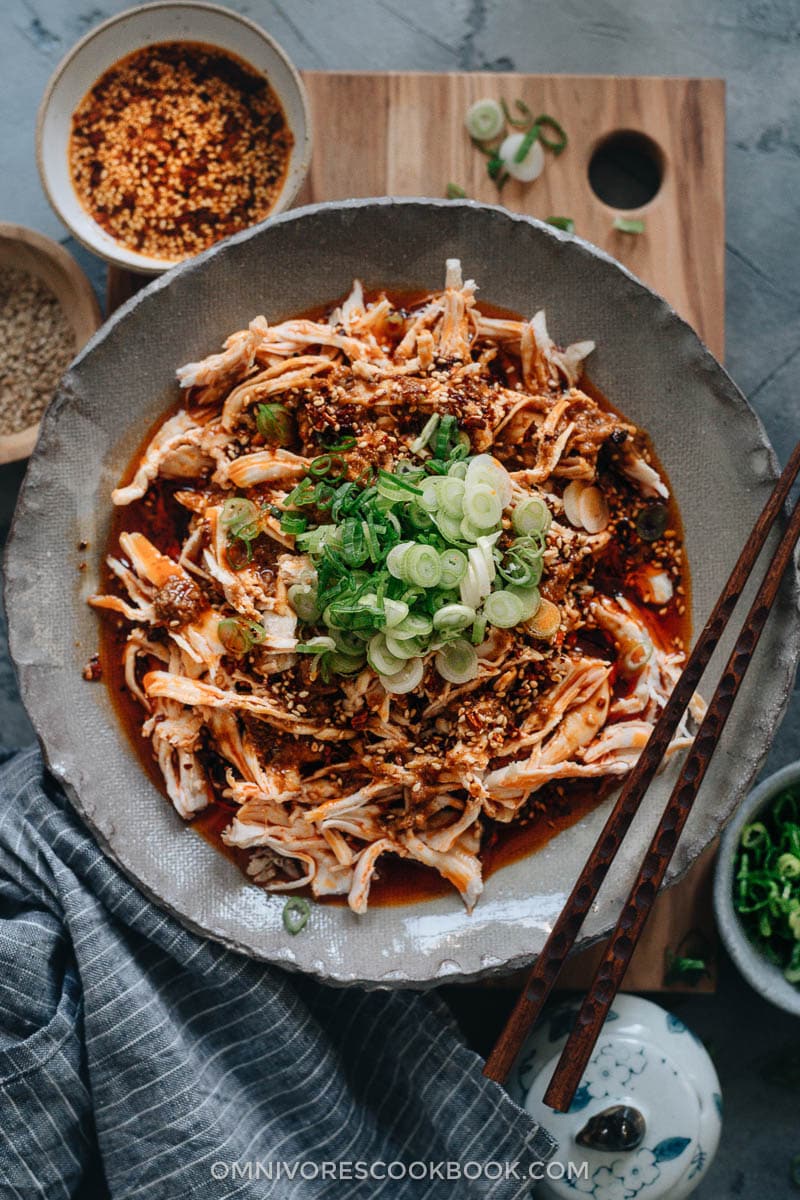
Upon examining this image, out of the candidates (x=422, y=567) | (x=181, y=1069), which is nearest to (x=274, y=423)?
(x=422, y=567)

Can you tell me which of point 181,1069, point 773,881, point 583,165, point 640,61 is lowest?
point 181,1069

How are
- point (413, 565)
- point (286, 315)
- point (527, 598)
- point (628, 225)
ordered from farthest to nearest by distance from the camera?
point (628, 225) < point (286, 315) < point (527, 598) < point (413, 565)

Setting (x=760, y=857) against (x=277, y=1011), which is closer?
(x=277, y=1011)

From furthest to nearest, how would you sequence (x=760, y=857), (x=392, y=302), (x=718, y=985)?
(x=718, y=985), (x=760, y=857), (x=392, y=302)

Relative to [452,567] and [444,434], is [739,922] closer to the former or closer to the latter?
[452,567]

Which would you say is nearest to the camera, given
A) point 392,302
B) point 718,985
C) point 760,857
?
point 392,302

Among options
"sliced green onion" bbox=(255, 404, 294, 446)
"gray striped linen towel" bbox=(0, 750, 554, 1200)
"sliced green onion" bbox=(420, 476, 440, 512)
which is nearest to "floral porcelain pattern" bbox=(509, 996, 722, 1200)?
"gray striped linen towel" bbox=(0, 750, 554, 1200)

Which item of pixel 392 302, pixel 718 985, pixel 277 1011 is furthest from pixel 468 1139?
pixel 392 302

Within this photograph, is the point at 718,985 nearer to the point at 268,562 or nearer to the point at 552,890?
the point at 552,890
